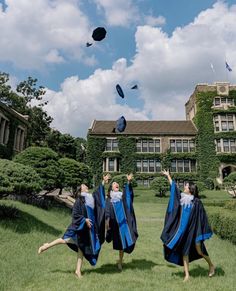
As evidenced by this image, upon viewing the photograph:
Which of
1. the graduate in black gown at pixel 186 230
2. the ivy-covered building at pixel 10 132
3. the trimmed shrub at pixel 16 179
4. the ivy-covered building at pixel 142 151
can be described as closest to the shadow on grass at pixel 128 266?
the graduate in black gown at pixel 186 230

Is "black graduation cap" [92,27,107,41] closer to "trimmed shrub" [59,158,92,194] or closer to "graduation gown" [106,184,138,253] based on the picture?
"graduation gown" [106,184,138,253]

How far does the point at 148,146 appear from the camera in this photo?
38.0 meters

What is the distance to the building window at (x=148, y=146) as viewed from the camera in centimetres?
3794

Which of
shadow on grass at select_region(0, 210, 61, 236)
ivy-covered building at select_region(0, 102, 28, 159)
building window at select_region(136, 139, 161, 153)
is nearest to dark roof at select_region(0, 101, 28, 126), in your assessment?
ivy-covered building at select_region(0, 102, 28, 159)

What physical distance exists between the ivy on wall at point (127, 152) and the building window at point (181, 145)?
4852 millimetres

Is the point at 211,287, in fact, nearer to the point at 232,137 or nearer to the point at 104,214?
the point at 104,214

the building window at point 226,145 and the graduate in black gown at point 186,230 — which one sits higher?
the building window at point 226,145

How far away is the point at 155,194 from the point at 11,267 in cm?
2348

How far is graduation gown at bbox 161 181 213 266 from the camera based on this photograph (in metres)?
5.84

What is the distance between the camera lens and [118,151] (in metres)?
37.7

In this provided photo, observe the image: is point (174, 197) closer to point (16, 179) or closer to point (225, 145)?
point (16, 179)

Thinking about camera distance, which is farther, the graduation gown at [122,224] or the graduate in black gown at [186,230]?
the graduation gown at [122,224]

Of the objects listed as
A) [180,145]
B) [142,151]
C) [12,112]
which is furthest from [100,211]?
[180,145]

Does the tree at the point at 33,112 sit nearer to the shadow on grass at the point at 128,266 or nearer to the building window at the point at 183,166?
the building window at the point at 183,166
